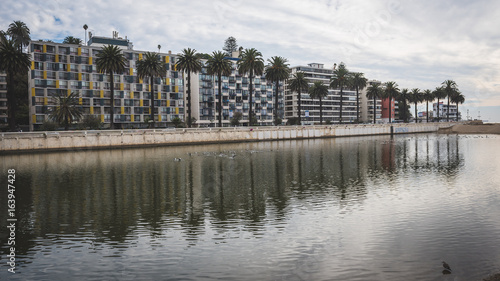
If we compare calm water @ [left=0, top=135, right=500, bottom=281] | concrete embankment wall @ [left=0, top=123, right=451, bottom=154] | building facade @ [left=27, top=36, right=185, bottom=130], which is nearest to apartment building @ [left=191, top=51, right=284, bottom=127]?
building facade @ [left=27, top=36, right=185, bottom=130]

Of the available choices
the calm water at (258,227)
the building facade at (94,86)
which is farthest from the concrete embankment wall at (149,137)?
the calm water at (258,227)

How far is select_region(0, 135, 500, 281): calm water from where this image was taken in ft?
54.0

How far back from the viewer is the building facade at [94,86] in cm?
12705

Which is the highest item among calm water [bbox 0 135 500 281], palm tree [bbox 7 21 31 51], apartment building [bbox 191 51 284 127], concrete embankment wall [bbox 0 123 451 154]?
palm tree [bbox 7 21 31 51]

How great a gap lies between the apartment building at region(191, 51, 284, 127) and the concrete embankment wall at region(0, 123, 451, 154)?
56578 mm

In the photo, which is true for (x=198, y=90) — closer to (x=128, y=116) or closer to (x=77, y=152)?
(x=128, y=116)

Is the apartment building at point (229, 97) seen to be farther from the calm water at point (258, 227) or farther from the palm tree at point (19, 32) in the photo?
the calm water at point (258, 227)

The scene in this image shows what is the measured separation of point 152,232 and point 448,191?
24.8m

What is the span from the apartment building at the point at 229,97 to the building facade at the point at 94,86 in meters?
12.4

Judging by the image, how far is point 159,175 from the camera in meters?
44.8

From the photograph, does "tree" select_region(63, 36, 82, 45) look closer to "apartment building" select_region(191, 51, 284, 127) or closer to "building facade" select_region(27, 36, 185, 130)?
"building facade" select_region(27, 36, 185, 130)

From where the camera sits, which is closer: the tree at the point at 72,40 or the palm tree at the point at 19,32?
the palm tree at the point at 19,32

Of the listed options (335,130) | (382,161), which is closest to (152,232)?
(382,161)

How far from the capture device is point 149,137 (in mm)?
92812
